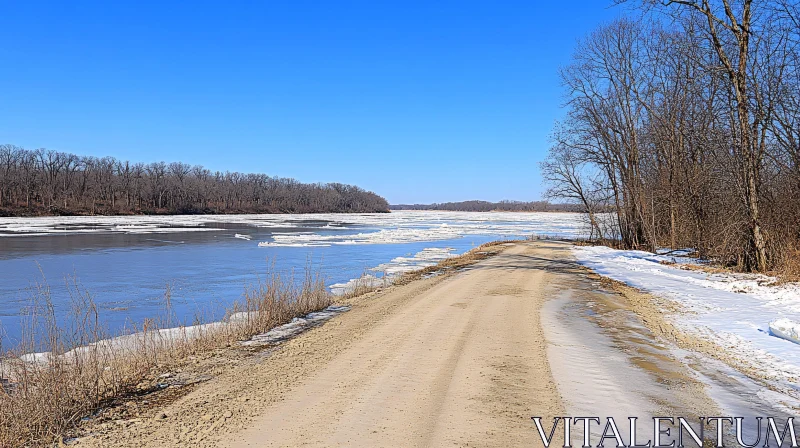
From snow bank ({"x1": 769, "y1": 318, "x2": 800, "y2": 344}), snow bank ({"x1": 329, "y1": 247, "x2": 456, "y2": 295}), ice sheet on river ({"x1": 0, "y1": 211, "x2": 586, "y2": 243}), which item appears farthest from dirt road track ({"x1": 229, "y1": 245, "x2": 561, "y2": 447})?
ice sheet on river ({"x1": 0, "y1": 211, "x2": 586, "y2": 243})

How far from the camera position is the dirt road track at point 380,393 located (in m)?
4.10

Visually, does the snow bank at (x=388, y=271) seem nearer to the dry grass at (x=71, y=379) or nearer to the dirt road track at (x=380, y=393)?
the dirt road track at (x=380, y=393)

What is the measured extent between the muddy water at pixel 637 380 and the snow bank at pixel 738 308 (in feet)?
2.66

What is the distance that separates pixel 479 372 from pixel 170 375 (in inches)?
148

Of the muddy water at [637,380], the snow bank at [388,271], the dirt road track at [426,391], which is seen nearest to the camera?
the dirt road track at [426,391]

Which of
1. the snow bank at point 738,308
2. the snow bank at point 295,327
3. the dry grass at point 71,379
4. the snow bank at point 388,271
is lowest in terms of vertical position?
the snow bank at point 388,271

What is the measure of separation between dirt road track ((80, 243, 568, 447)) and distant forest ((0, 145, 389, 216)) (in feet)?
321

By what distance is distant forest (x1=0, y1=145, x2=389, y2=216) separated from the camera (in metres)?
94.6

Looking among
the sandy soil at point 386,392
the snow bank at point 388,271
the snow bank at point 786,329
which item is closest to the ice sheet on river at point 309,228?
the snow bank at point 388,271

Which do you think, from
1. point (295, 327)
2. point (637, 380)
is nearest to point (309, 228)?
point (295, 327)

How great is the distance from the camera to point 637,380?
217 inches

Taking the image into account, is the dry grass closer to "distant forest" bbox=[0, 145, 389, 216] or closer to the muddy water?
the muddy water

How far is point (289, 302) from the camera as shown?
10.1 meters

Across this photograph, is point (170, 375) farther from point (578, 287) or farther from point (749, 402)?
point (578, 287)
